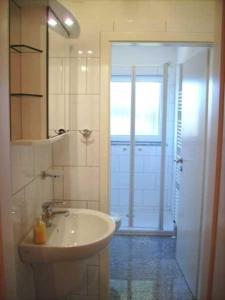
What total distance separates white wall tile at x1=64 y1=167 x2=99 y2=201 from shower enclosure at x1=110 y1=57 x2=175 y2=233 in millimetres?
1386

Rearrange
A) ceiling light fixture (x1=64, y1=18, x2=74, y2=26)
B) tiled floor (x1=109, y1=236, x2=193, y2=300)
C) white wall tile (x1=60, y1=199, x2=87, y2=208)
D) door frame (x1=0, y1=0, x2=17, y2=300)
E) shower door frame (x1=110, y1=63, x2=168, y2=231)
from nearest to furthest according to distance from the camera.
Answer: door frame (x1=0, y1=0, x2=17, y2=300)
ceiling light fixture (x1=64, y1=18, x2=74, y2=26)
white wall tile (x1=60, y1=199, x2=87, y2=208)
tiled floor (x1=109, y1=236, x2=193, y2=300)
shower door frame (x1=110, y1=63, x2=168, y2=231)

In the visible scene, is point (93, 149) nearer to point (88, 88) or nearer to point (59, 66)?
point (88, 88)

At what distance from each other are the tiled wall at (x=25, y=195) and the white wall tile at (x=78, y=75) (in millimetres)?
486

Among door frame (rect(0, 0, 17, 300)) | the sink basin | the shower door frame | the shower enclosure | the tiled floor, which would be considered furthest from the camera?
the shower enclosure

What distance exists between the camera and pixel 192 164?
244cm

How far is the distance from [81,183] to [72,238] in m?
0.43

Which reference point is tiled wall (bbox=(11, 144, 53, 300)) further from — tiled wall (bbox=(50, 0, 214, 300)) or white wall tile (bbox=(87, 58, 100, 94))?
white wall tile (bbox=(87, 58, 100, 94))

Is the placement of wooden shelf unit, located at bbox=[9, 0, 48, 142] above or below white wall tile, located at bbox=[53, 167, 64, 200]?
above

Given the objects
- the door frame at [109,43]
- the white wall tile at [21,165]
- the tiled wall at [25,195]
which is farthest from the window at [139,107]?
the white wall tile at [21,165]

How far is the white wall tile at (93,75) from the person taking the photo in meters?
2.01

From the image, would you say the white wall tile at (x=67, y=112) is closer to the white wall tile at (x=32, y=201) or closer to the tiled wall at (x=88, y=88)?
the tiled wall at (x=88, y=88)

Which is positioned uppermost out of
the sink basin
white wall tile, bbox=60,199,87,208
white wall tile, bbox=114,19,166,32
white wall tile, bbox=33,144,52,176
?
white wall tile, bbox=114,19,166,32

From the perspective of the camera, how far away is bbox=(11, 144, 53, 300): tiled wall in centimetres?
139

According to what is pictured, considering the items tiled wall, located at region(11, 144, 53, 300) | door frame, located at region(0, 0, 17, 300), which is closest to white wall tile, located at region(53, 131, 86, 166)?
tiled wall, located at region(11, 144, 53, 300)
